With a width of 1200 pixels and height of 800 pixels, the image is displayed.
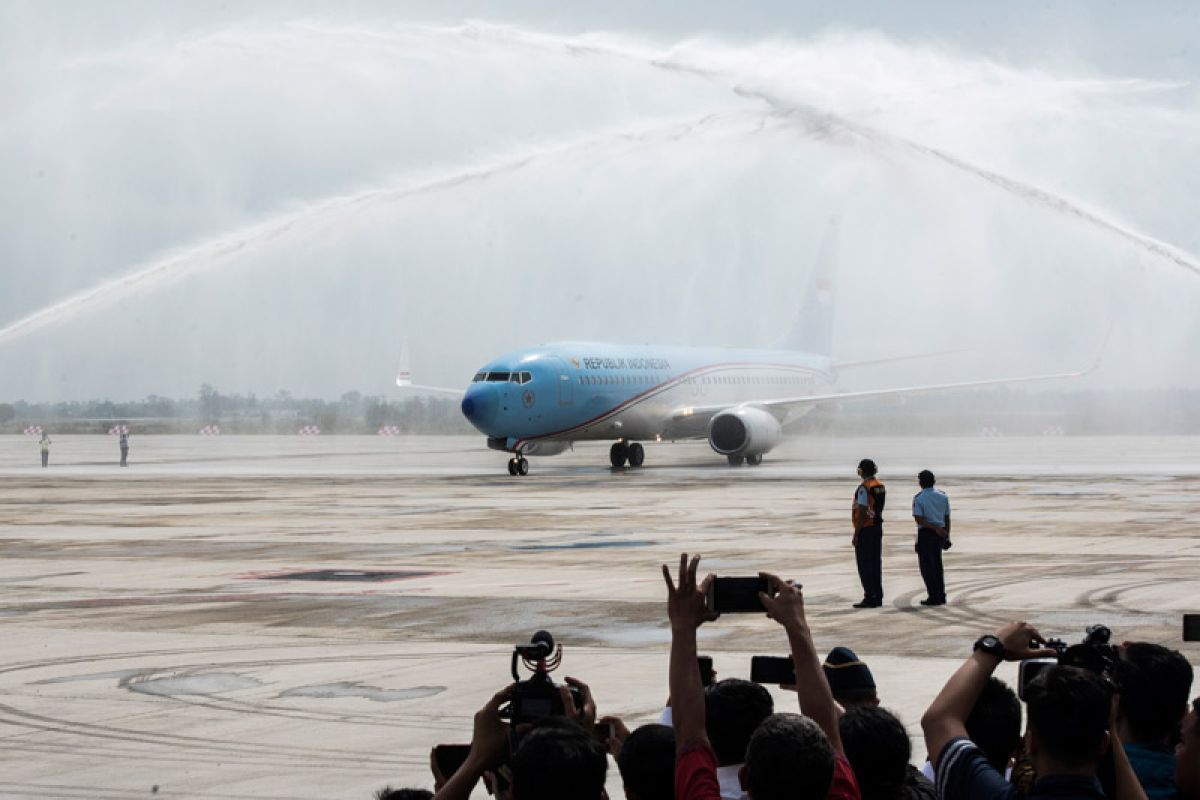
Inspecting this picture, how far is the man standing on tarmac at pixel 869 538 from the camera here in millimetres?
20969

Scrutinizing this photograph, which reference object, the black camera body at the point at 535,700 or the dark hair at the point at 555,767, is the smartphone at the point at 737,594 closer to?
the black camera body at the point at 535,700

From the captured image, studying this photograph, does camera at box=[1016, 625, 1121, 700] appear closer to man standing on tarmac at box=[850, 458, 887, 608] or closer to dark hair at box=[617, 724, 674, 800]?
dark hair at box=[617, 724, 674, 800]

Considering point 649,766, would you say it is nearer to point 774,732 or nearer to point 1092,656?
point 774,732

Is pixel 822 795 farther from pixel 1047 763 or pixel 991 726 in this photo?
pixel 991 726

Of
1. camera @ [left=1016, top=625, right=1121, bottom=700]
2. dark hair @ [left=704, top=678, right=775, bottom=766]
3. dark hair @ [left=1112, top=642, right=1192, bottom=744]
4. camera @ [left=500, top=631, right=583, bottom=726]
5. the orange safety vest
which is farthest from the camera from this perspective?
the orange safety vest

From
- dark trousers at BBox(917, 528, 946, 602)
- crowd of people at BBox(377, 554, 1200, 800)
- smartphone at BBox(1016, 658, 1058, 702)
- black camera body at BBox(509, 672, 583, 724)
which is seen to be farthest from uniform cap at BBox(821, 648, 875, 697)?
dark trousers at BBox(917, 528, 946, 602)

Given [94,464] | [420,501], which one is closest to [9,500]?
[420,501]

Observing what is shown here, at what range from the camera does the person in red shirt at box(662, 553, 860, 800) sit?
5.79 meters

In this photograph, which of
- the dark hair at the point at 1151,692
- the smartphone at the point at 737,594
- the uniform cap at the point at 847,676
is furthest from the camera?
the uniform cap at the point at 847,676

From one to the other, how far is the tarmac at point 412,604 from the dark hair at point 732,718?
4.36m

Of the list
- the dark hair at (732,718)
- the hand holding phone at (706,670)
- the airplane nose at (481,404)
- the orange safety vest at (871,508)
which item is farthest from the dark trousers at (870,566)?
the airplane nose at (481,404)

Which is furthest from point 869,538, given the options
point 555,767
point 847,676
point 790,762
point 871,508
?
point 555,767

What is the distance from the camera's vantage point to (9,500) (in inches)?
1838

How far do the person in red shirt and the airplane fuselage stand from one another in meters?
51.1
